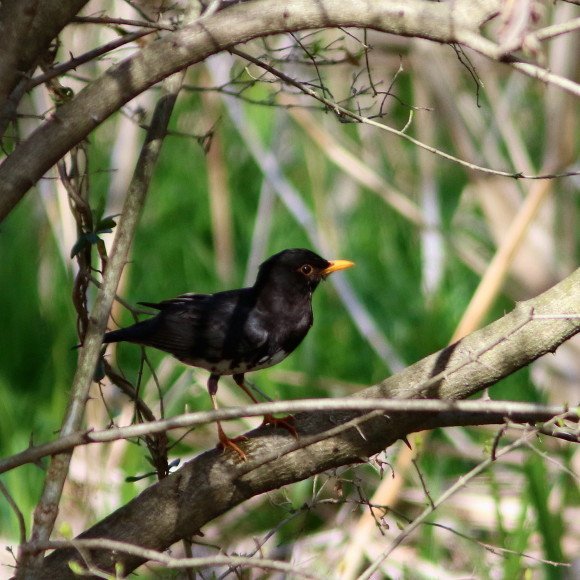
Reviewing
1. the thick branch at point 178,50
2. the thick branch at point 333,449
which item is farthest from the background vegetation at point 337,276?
the thick branch at point 178,50

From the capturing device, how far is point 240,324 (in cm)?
331

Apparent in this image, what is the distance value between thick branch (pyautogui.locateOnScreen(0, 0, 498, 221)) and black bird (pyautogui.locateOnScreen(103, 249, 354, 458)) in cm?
117

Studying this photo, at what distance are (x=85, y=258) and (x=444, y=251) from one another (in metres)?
4.12

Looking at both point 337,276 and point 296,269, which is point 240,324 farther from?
point 337,276

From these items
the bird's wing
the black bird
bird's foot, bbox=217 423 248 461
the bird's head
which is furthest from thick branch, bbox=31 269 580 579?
the bird's head

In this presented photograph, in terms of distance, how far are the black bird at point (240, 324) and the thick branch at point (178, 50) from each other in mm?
1168

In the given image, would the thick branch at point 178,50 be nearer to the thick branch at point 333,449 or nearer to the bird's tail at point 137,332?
the thick branch at point 333,449

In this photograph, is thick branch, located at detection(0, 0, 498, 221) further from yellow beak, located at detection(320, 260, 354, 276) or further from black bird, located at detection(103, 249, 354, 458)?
yellow beak, located at detection(320, 260, 354, 276)

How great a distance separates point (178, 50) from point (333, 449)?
1.05 meters

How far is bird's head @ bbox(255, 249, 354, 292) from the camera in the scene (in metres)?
3.57

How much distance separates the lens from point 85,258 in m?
2.43

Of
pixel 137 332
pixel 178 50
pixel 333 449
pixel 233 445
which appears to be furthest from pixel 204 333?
pixel 178 50

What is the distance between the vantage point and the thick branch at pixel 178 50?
1869mm

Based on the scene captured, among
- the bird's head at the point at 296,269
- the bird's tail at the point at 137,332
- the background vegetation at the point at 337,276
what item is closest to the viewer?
the bird's tail at the point at 137,332
